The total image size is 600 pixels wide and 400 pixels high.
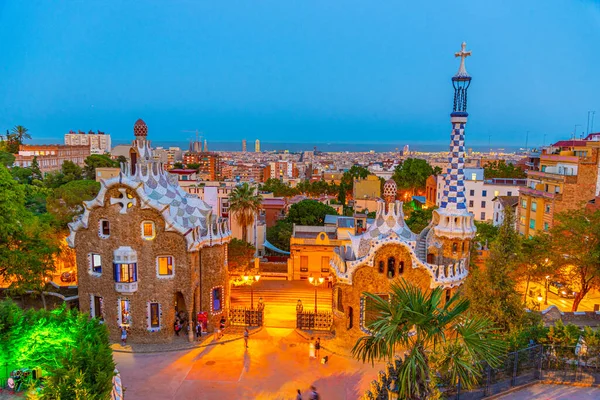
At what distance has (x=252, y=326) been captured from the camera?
29.5 m

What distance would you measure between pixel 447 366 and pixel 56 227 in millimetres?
39093

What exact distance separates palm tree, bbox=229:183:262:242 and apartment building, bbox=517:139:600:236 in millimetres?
27960

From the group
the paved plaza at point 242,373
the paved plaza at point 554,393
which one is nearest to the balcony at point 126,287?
the paved plaza at point 242,373

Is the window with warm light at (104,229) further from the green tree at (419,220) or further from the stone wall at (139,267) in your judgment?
the green tree at (419,220)

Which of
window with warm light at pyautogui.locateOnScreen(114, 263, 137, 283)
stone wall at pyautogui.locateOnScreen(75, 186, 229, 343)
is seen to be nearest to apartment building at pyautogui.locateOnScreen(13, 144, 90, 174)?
stone wall at pyautogui.locateOnScreen(75, 186, 229, 343)

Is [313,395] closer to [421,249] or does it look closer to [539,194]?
[421,249]

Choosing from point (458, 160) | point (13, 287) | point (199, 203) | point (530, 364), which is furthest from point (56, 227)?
point (530, 364)

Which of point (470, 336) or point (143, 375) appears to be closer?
point (470, 336)

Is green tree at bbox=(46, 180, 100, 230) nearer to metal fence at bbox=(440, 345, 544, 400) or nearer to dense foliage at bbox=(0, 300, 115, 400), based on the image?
dense foliage at bbox=(0, 300, 115, 400)

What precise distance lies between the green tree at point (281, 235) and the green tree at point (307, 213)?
2.41 m

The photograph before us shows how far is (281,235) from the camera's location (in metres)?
50.8

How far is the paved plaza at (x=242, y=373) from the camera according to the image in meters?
21.8

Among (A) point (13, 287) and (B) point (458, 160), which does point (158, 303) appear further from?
(B) point (458, 160)

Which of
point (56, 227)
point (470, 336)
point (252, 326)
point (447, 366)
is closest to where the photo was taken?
point (470, 336)
